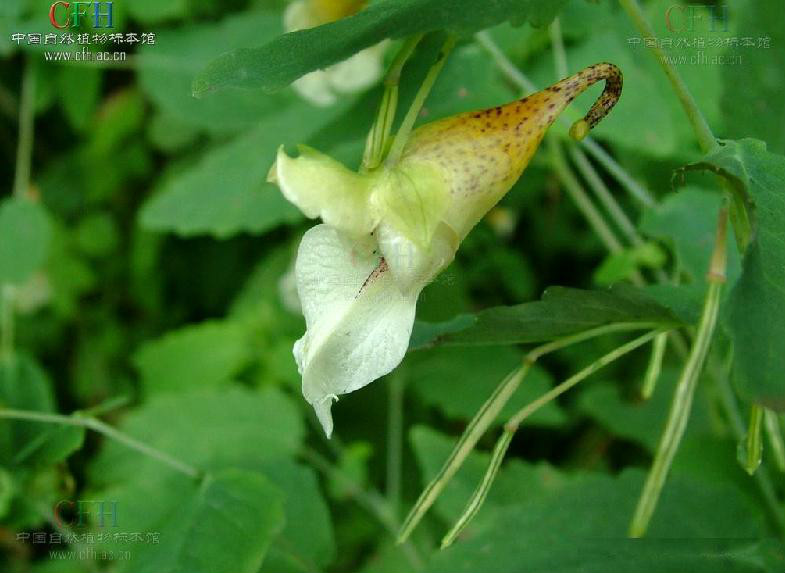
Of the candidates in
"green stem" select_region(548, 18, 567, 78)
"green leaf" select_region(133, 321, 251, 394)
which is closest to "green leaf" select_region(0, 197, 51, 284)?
"green leaf" select_region(133, 321, 251, 394)

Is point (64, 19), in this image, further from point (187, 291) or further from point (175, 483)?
point (175, 483)

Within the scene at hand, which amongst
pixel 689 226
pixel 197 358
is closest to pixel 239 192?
pixel 197 358

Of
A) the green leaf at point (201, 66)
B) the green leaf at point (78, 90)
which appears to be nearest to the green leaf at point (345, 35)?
the green leaf at point (201, 66)

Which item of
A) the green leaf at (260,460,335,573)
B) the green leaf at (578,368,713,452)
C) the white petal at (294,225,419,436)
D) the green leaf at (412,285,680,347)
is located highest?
the white petal at (294,225,419,436)

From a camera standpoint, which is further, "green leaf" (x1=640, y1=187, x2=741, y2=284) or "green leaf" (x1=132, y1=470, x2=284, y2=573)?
"green leaf" (x1=640, y1=187, x2=741, y2=284)

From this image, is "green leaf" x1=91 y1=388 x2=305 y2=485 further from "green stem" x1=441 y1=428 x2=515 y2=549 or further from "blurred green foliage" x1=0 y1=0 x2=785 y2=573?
"green stem" x1=441 y1=428 x2=515 y2=549

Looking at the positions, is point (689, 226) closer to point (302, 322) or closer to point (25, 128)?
point (302, 322)
